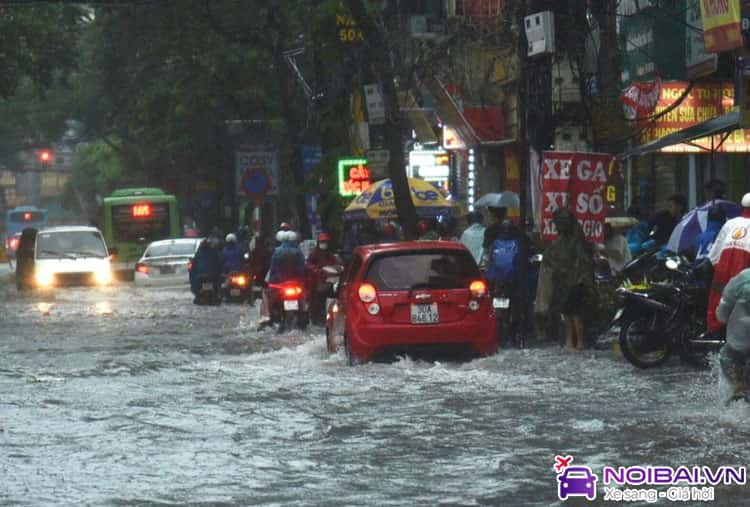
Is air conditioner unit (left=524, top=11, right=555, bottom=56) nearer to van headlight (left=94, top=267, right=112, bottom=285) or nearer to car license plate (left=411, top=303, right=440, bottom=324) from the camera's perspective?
car license plate (left=411, top=303, right=440, bottom=324)

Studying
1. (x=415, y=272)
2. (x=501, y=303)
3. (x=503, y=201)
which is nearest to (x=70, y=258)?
(x=503, y=201)

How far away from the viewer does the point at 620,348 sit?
59.2 feet

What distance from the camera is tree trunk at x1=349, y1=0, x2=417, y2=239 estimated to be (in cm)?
2627

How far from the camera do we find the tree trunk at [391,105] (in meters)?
26.3

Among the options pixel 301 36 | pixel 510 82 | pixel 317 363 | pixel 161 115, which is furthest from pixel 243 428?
pixel 161 115

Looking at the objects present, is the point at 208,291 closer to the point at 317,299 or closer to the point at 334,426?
→ the point at 317,299

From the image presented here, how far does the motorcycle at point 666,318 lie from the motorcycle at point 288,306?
7651 millimetres

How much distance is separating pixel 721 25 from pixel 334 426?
9.67m

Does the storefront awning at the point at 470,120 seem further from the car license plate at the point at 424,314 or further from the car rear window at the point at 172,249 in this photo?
the car license plate at the point at 424,314

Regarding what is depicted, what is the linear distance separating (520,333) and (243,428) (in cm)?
849

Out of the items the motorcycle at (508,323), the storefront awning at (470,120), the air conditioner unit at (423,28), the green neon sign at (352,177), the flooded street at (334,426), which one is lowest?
the flooded street at (334,426)

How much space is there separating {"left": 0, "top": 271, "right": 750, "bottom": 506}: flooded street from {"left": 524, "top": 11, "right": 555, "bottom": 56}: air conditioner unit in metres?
3.61

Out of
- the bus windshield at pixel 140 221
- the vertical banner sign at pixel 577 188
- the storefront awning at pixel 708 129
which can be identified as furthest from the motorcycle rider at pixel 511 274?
the bus windshield at pixel 140 221

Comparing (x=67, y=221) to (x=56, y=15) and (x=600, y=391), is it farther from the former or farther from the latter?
(x=600, y=391)
